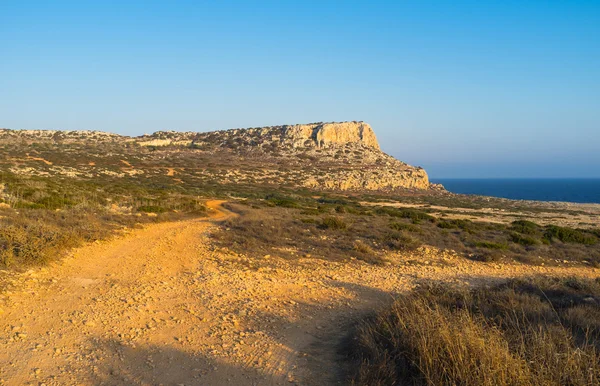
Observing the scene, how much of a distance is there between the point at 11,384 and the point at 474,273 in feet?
36.4

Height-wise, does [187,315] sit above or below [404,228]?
below

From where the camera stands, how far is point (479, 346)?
13.8 ft

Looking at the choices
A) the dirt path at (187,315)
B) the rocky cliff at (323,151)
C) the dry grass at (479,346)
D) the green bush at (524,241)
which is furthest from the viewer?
the rocky cliff at (323,151)

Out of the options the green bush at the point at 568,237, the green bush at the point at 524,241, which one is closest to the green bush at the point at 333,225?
the green bush at the point at 524,241

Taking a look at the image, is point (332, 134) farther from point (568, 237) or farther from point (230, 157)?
point (568, 237)

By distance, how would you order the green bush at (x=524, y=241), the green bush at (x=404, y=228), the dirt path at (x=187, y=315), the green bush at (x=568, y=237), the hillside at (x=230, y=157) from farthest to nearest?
the hillside at (x=230, y=157) → the green bush at (x=568, y=237) → the green bush at (x=404, y=228) → the green bush at (x=524, y=241) → the dirt path at (x=187, y=315)

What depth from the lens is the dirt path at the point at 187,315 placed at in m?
5.10

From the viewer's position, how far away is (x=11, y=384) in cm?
461

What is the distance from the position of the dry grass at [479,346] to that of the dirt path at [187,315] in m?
0.79

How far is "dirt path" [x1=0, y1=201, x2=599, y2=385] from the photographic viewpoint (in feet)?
16.7

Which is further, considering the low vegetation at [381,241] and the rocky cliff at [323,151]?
the rocky cliff at [323,151]

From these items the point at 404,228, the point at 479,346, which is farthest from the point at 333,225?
the point at 479,346

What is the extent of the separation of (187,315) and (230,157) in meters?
79.2

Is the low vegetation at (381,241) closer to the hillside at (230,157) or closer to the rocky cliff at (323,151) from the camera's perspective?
the hillside at (230,157)
